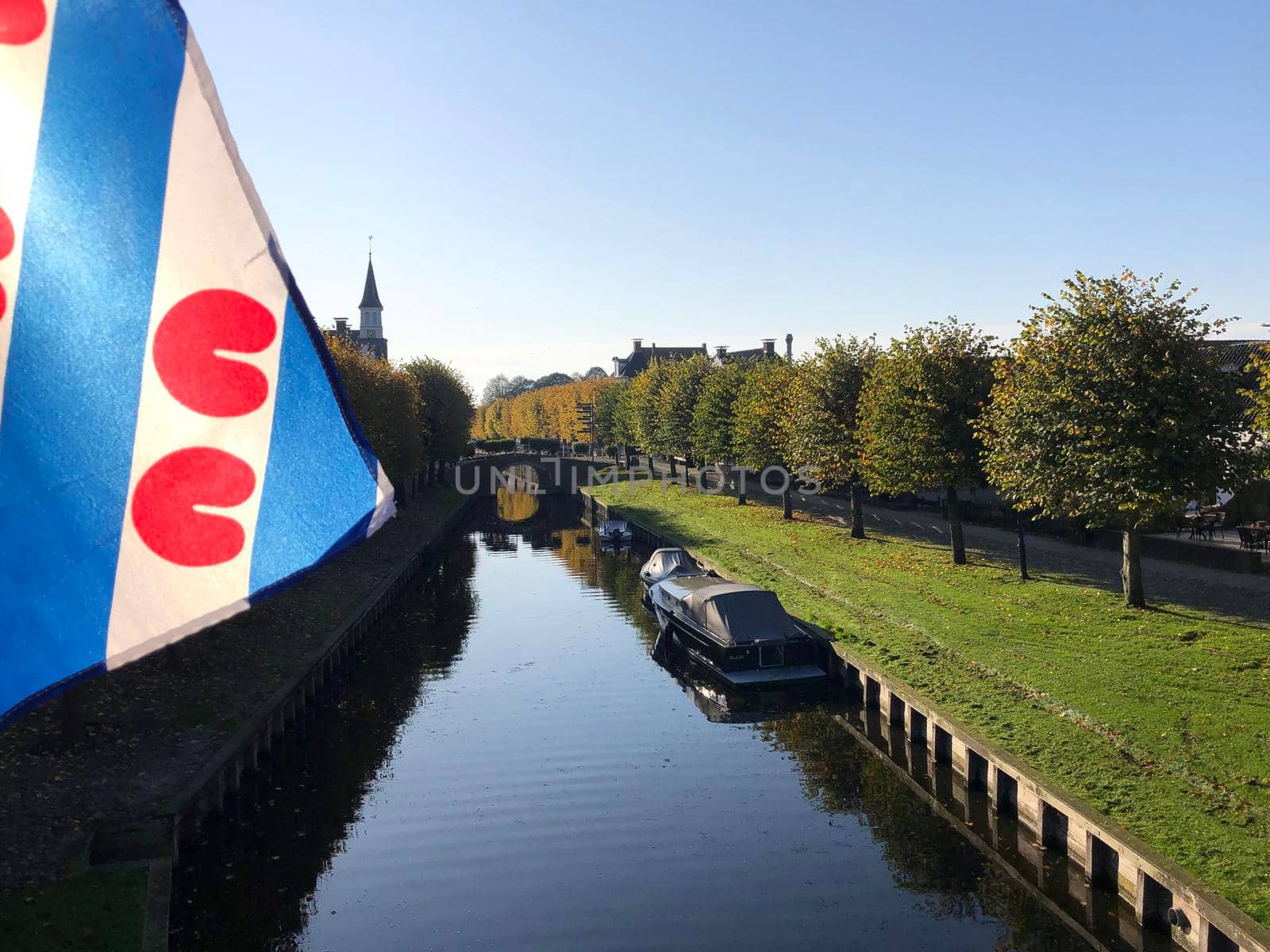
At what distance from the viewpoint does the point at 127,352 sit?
3.67 metres

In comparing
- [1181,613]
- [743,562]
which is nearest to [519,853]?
[1181,613]

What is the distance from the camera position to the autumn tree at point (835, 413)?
160 ft

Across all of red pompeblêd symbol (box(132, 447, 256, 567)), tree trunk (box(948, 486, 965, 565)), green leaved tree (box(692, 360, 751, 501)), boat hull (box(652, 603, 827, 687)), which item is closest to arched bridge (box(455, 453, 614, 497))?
green leaved tree (box(692, 360, 751, 501))

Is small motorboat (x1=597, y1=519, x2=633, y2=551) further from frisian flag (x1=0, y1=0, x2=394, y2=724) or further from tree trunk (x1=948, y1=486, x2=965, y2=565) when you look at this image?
frisian flag (x1=0, y1=0, x2=394, y2=724)

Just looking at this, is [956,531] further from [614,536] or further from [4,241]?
[4,241]

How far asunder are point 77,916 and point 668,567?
31.7m

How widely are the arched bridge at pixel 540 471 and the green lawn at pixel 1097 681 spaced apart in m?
67.3

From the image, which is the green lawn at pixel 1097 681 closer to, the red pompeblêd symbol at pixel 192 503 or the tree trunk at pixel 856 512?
the tree trunk at pixel 856 512

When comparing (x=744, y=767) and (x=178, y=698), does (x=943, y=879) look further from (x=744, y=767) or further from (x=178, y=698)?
(x=178, y=698)

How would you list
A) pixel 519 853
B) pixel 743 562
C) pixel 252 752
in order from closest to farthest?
1. pixel 519 853
2. pixel 252 752
3. pixel 743 562

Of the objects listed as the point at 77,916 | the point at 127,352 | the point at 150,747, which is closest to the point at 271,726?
the point at 150,747

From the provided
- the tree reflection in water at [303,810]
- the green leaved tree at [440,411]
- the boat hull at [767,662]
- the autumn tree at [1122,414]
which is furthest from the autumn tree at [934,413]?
the green leaved tree at [440,411]

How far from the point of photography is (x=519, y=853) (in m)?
19.4

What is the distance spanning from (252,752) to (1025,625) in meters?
21.0
